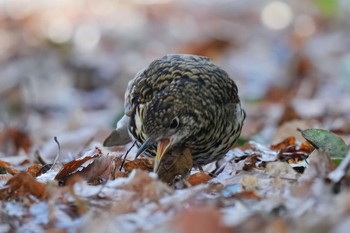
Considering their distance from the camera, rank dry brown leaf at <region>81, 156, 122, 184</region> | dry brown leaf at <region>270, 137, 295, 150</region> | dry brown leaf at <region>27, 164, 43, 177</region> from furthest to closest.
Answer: dry brown leaf at <region>270, 137, 295, 150</region> → dry brown leaf at <region>27, 164, 43, 177</region> → dry brown leaf at <region>81, 156, 122, 184</region>

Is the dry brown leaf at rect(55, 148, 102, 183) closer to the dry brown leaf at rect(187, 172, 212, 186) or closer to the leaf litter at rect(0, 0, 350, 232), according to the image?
the leaf litter at rect(0, 0, 350, 232)

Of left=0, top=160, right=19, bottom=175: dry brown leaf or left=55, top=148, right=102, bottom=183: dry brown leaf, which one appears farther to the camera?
left=0, top=160, right=19, bottom=175: dry brown leaf

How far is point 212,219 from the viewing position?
10.2ft

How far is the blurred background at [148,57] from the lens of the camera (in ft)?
26.6

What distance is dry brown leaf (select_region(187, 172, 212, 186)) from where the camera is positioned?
13.8ft

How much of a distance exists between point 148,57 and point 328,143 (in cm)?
856

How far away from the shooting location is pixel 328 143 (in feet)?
14.0

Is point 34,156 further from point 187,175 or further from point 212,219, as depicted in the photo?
point 212,219

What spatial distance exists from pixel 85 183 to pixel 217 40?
966 centimetres

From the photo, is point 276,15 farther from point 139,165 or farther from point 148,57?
point 139,165

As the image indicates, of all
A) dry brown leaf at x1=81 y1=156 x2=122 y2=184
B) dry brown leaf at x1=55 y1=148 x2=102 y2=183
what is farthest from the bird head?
dry brown leaf at x1=55 y1=148 x2=102 y2=183

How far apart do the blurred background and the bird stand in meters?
1.86

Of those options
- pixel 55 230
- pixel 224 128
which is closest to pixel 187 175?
pixel 224 128

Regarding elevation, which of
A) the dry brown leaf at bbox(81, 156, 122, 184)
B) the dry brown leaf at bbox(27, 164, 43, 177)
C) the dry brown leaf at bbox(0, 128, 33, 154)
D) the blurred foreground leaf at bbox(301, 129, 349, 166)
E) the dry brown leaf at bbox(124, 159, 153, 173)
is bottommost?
the dry brown leaf at bbox(0, 128, 33, 154)
